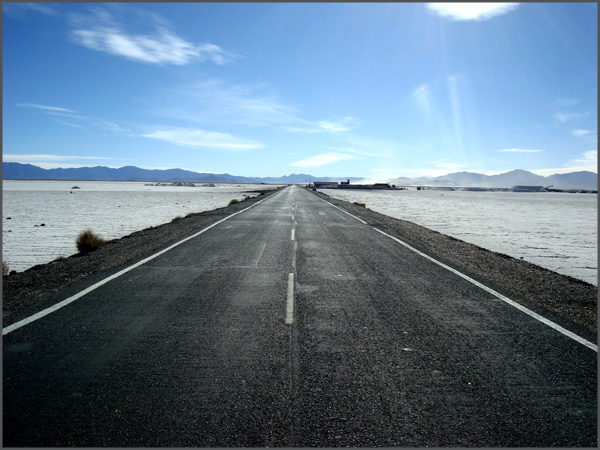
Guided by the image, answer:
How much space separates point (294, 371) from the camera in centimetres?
436

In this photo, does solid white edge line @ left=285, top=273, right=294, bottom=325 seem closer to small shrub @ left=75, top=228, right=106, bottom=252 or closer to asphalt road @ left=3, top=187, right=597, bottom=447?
asphalt road @ left=3, top=187, right=597, bottom=447

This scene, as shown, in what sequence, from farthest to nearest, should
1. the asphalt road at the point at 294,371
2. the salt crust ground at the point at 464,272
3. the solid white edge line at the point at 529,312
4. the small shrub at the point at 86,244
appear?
the small shrub at the point at 86,244
the salt crust ground at the point at 464,272
the solid white edge line at the point at 529,312
the asphalt road at the point at 294,371

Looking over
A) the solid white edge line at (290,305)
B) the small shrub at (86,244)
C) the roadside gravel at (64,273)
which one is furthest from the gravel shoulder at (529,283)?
the small shrub at (86,244)

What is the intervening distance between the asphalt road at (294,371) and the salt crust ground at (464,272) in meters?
0.72

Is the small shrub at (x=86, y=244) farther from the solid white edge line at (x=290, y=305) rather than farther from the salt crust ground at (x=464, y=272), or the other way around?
the solid white edge line at (x=290, y=305)

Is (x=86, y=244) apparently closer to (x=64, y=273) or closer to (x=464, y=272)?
(x=64, y=273)

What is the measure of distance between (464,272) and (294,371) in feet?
21.6

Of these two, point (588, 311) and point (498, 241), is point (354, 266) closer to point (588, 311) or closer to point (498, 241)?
point (588, 311)

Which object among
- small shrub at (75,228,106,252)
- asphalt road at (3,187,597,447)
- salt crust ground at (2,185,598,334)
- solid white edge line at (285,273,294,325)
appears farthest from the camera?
small shrub at (75,228,106,252)

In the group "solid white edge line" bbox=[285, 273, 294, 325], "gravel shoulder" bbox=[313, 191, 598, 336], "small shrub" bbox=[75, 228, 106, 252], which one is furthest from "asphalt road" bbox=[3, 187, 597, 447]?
"small shrub" bbox=[75, 228, 106, 252]

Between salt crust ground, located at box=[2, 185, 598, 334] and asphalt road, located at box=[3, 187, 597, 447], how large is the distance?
2.36ft

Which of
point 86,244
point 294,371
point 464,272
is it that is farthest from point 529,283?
point 86,244

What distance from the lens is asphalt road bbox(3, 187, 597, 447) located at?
339 centimetres

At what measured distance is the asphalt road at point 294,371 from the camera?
3387 millimetres
